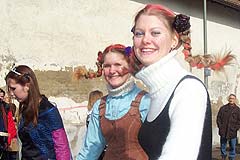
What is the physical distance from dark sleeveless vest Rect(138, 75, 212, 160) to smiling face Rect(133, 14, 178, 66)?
6.6 inches

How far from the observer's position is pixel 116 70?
10.7ft

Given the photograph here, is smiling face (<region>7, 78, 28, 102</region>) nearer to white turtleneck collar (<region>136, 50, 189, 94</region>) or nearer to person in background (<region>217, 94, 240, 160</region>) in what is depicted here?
white turtleneck collar (<region>136, 50, 189, 94</region>)

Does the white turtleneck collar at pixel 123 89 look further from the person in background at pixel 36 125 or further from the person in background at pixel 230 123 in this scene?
the person in background at pixel 230 123

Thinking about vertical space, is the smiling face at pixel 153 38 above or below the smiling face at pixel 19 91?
above

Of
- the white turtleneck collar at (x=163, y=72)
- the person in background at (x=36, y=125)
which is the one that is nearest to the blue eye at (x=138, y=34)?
the white turtleneck collar at (x=163, y=72)

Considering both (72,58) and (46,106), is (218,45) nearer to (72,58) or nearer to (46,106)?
(72,58)

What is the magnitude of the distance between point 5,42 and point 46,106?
6343 millimetres

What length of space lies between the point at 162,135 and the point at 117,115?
1.44 metres

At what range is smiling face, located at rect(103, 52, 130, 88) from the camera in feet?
10.7

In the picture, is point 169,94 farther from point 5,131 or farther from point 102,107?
point 5,131

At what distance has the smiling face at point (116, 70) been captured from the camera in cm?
326

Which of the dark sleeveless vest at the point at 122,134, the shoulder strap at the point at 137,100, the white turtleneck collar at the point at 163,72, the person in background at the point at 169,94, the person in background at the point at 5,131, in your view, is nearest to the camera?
the person in background at the point at 169,94

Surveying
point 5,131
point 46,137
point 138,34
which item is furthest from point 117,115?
point 5,131

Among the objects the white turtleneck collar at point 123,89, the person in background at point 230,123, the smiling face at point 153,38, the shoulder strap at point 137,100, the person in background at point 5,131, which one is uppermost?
the smiling face at point 153,38
